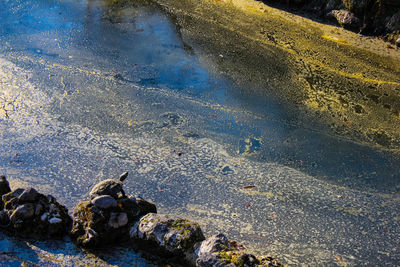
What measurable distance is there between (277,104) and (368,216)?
1509mm

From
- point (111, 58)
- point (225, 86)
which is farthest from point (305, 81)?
point (111, 58)

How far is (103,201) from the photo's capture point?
221cm

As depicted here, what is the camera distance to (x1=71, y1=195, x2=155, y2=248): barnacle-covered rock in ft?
7.16

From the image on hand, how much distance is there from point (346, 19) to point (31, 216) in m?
4.75

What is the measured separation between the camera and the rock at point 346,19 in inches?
202

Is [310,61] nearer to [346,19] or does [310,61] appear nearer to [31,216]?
[346,19]

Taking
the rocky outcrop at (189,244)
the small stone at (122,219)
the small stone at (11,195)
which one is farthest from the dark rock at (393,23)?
the small stone at (11,195)

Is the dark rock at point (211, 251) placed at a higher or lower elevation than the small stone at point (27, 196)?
higher

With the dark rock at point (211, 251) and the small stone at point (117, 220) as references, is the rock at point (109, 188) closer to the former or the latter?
the small stone at point (117, 220)

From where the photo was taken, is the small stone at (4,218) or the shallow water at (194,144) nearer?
the small stone at (4,218)

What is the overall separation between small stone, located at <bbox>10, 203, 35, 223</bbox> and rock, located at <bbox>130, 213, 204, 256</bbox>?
647 mm

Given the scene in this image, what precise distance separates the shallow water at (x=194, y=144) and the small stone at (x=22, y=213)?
1.00 feet

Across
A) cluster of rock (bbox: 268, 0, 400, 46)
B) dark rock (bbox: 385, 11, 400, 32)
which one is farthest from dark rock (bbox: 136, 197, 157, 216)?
Result: dark rock (bbox: 385, 11, 400, 32)

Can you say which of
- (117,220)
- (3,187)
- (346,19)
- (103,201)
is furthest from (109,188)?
(346,19)
